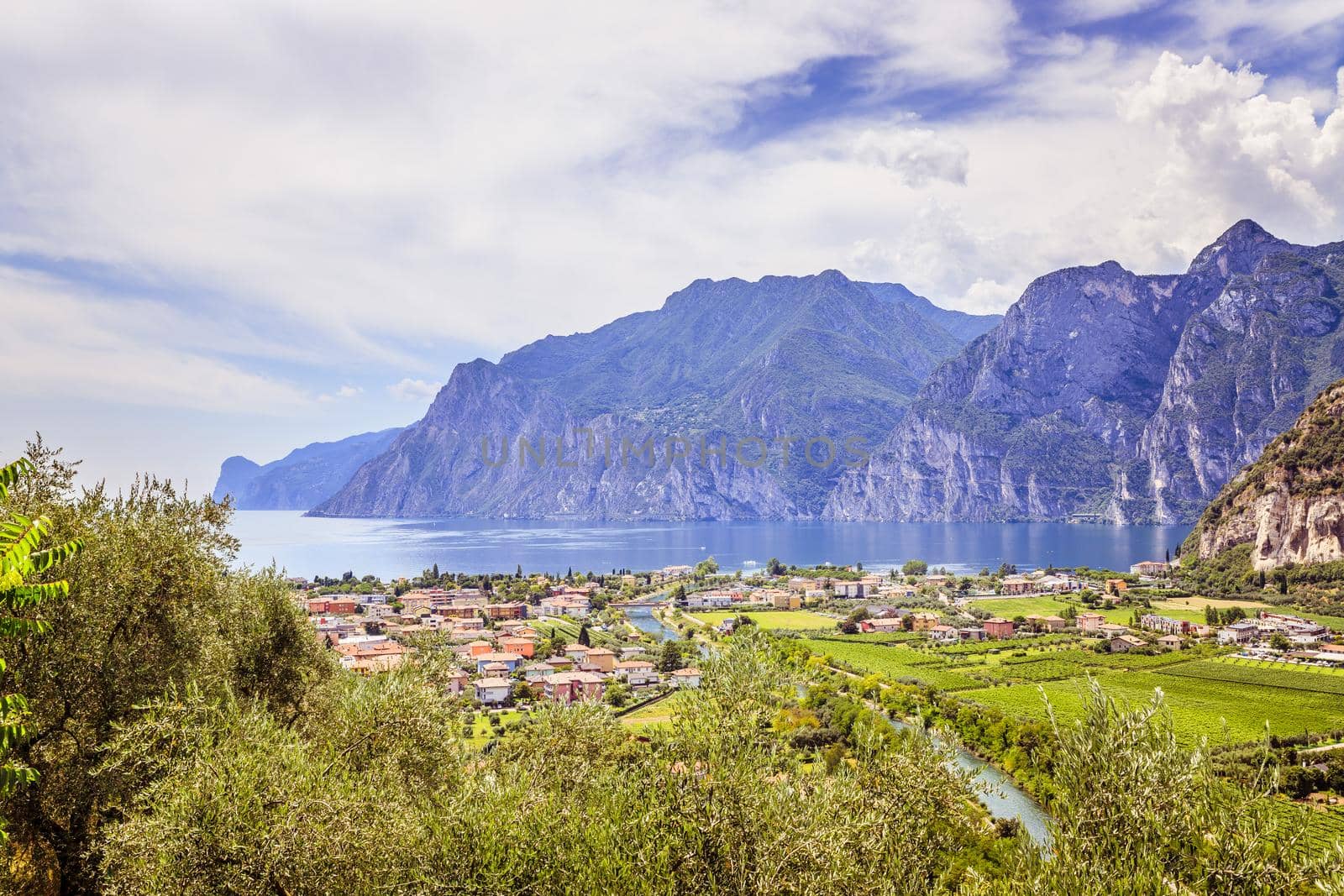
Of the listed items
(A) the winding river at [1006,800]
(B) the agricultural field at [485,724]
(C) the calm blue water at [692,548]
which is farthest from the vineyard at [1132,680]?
(C) the calm blue water at [692,548]

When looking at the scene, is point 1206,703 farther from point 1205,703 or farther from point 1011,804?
point 1011,804

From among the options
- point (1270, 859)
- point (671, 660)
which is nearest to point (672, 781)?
point (1270, 859)

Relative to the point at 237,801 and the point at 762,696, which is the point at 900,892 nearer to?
the point at 762,696

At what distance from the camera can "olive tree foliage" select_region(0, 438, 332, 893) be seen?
8.80 metres

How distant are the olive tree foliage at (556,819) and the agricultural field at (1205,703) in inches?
1008

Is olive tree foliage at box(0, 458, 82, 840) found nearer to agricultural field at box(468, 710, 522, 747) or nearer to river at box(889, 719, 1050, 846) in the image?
river at box(889, 719, 1050, 846)

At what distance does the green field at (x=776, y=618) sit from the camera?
221 feet

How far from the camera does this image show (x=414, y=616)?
206 ft

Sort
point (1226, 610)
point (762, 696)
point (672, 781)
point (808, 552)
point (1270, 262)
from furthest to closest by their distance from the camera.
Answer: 1. point (1270, 262)
2. point (808, 552)
3. point (1226, 610)
4. point (762, 696)
5. point (672, 781)

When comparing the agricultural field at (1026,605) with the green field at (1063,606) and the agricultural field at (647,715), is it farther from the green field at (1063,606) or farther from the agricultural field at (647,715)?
the agricultural field at (647,715)

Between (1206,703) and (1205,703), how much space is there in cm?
4

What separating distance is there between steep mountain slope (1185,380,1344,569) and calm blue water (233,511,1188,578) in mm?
17062

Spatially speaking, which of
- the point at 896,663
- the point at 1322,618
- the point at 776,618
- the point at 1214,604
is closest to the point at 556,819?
the point at 896,663

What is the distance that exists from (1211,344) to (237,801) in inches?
9063
